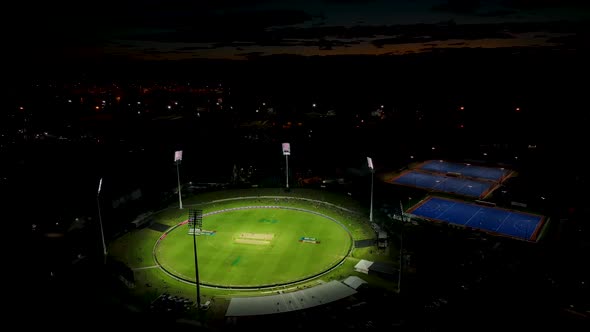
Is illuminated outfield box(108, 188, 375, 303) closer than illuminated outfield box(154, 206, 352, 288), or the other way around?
illuminated outfield box(108, 188, 375, 303)

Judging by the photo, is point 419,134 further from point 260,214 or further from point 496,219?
point 260,214

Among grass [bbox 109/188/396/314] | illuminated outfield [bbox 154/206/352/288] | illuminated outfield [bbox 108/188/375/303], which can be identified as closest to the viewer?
grass [bbox 109/188/396/314]

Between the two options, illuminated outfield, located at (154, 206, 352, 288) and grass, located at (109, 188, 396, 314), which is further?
illuminated outfield, located at (154, 206, 352, 288)

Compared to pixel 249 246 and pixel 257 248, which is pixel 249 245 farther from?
pixel 257 248

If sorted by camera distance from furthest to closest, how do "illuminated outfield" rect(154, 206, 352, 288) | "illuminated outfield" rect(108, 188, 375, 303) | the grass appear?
"illuminated outfield" rect(154, 206, 352, 288), "illuminated outfield" rect(108, 188, 375, 303), the grass

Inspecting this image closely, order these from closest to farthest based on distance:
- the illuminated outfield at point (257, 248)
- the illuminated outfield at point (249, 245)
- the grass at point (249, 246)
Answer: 1. the grass at point (249, 246)
2. the illuminated outfield at point (249, 245)
3. the illuminated outfield at point (257, 248)

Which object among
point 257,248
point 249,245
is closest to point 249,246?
point 249,245

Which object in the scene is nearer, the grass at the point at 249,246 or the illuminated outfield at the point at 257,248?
the grass at the point at 249,246

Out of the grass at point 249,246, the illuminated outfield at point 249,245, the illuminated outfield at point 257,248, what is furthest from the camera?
the illuminated outfield at point 257,248
